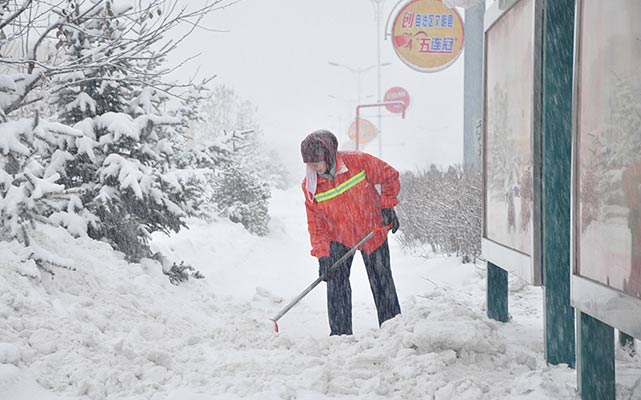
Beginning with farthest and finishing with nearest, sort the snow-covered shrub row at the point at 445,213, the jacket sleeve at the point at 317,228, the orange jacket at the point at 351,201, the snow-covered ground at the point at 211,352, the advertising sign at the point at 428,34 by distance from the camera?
the advertising sign at the point at 428,34
the snow-covered shrub row at the point at 445,213
the jacket sleeve at the point at 317,228
the orange jacket at the point at 351,201
the snow-covered ground at the point at 211,352

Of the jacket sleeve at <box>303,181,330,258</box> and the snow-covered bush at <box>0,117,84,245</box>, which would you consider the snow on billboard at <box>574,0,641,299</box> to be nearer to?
the jacket sleeve at <box>303,181,330,258</box>

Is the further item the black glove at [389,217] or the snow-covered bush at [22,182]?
the black glove at [389,217]

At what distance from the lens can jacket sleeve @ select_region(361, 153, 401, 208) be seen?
4.81m

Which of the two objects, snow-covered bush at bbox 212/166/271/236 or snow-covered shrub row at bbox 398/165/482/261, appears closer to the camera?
snow-covered shrub row at bbox 398/165/482/261

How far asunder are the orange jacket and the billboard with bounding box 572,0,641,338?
2.20 metres

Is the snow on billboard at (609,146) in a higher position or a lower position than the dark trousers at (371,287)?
higher

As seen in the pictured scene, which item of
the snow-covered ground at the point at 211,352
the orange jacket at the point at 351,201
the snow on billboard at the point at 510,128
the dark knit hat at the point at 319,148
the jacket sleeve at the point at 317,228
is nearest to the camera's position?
the snow-covered ground at the point at 211,352

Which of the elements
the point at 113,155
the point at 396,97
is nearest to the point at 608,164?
the point at 113,155

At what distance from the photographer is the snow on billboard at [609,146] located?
2246mm

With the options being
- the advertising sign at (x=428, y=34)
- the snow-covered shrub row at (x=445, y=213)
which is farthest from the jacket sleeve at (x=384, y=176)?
the advertising sign at (x=428, y=34)

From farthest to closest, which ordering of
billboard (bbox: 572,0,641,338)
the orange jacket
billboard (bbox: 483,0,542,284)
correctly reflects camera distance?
the orange jacket, billboard (bbox: 483,0,542,284), billboard (bbox: 572,0,641,338)

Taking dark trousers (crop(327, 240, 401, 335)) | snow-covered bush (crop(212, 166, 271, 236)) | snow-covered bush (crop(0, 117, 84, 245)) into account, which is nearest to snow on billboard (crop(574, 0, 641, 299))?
dark trousers (crop(327, 240, 401, 335))

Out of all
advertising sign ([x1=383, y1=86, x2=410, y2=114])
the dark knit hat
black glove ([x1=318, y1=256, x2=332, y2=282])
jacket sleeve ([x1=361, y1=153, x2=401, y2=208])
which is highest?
advertising sign ([x1=383, y1=86, x2=410, y2=114])

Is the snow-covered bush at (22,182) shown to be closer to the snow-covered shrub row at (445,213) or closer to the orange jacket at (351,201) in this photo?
the orange jacket at (351,201)
